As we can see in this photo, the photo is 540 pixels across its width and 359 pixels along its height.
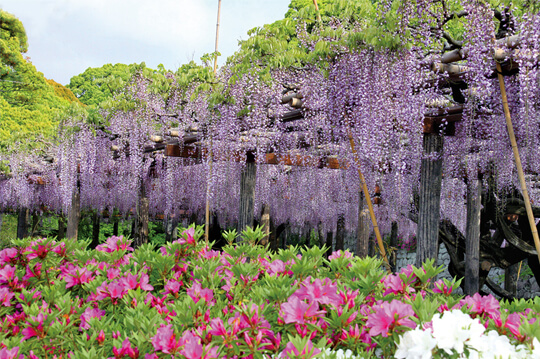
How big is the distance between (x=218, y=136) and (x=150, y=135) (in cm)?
184

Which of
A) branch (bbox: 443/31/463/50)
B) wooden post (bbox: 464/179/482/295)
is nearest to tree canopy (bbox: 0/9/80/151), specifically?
wooden post (bbox: 464/179/482/295)

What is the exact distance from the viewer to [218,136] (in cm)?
696

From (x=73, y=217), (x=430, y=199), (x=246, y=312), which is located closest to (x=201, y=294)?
(x=246, y=312)

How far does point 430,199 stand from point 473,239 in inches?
101

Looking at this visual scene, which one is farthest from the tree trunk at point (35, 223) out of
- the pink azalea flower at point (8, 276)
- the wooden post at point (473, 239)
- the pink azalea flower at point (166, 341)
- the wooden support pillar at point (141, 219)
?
the pink azalea flower at point (166, 341)

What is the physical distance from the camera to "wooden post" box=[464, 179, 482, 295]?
7.30m

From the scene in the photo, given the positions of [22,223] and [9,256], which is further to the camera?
[22,223]

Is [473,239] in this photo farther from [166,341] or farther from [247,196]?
[166,341]

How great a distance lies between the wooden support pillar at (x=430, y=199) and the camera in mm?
5387

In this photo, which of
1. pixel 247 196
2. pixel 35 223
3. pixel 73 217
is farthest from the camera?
pixel 35 223

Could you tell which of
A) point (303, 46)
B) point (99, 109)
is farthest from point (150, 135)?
point (303, 46)

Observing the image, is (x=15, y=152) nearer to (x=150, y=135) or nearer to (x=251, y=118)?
(x=150, y=135)

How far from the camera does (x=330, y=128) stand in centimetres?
573

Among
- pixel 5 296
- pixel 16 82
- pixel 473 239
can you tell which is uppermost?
pixel 16 82
